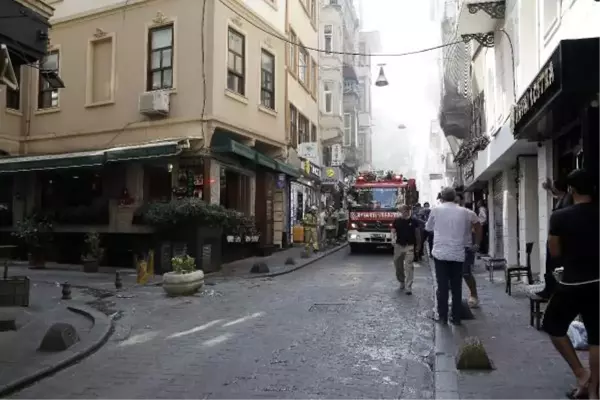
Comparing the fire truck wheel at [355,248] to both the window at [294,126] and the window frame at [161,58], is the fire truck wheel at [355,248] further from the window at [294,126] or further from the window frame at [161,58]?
the window frame at [161,58]

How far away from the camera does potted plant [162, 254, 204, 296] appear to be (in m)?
11.1

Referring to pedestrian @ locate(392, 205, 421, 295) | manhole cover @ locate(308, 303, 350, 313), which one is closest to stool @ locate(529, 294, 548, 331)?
manhole cover @ locate(308, 303, 350, 313)

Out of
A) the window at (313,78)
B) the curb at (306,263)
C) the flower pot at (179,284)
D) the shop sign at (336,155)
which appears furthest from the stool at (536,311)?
the shop sign at (336,155)

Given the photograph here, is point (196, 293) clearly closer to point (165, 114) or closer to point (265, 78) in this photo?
point (165, 114)

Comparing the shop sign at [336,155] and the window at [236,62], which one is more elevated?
the window at [236,62]

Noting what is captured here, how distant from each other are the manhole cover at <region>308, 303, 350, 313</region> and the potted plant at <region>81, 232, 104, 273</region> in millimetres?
8464

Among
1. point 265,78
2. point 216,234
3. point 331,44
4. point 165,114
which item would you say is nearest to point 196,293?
point 216,234

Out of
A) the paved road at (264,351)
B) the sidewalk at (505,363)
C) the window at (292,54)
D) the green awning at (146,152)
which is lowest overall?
the paved road at (264,351)

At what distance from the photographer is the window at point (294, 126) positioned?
79.1ft

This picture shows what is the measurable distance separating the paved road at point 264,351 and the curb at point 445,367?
0.13m

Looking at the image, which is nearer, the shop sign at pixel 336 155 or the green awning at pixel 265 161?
the green awning at pixel 265 161

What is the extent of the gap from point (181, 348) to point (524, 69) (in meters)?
9.30

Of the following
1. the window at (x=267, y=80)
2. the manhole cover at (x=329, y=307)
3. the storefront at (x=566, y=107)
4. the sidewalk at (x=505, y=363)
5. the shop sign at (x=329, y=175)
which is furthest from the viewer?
the shop sign at (x=329, y=175)

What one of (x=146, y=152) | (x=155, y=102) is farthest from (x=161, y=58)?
(x=146, y=152)
